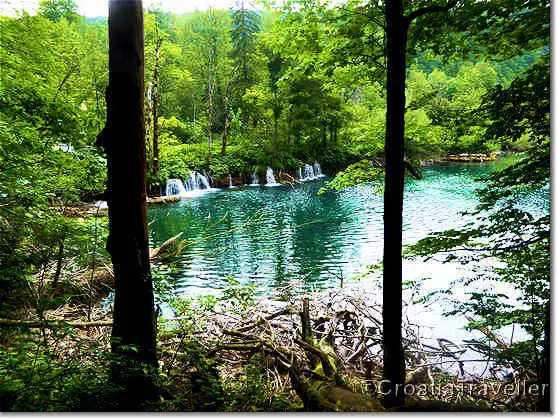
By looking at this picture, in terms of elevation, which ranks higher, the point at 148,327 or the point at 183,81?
the point at 183,81

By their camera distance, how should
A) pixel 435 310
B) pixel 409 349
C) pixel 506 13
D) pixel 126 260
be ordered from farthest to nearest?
pixel 435 310, pixel 409 349, pixel 506 13, pixel 126 260

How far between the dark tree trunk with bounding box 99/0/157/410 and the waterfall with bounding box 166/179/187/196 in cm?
1365

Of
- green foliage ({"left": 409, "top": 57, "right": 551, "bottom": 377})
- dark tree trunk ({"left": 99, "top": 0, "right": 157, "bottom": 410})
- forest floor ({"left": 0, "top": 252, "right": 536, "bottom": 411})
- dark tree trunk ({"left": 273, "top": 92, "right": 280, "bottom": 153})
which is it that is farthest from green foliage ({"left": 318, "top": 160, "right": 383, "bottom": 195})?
dark tree trunk ({"left": 273, "top": 92, "right": 280, "bottom": 153})

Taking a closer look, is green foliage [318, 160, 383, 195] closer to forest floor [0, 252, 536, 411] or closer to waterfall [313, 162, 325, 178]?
forest floor [0, 252, 536, 411]

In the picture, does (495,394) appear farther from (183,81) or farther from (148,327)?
(183,81)

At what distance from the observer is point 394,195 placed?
187 centimetres

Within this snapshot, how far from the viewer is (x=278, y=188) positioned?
1777cm

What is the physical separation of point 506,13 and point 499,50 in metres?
0.32

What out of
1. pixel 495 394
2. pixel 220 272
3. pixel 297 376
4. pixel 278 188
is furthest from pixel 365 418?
pixel 278 188

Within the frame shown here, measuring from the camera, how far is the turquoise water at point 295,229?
6.38m

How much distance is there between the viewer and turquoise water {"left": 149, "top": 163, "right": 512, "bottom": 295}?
6375 mm

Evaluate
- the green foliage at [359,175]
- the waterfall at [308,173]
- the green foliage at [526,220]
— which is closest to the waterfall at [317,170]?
the waterfall at [308,173]

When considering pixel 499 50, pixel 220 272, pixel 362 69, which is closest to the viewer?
pixel 499 50

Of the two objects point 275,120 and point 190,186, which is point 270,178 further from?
point 190,186
